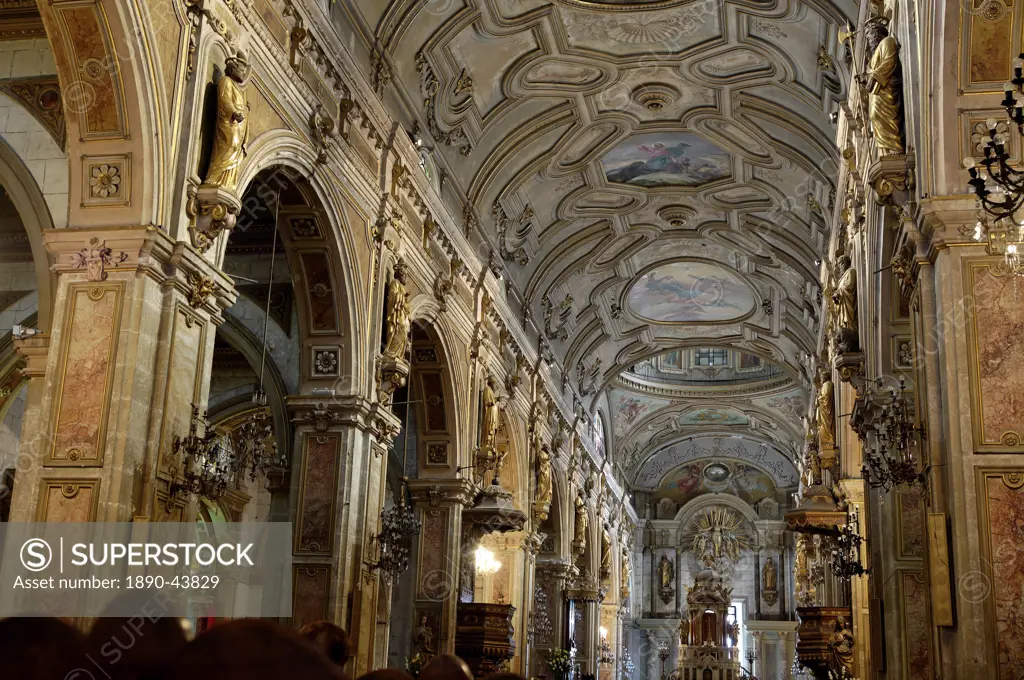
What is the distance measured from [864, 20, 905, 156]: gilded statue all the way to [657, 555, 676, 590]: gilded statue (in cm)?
3082

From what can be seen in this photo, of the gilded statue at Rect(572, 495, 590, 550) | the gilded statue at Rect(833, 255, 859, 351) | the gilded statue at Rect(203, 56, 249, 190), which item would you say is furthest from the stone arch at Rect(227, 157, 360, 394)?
the gilded statue at Rect(572, 495, 590, 550)

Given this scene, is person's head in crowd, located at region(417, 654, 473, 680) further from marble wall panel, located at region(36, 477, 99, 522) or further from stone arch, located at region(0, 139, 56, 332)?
stone arch, located at region(0, 139, 56, 332)

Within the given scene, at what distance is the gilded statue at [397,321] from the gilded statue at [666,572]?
2719 cm

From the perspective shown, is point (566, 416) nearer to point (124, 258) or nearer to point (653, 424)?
point (653, 424)

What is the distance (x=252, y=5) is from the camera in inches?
380

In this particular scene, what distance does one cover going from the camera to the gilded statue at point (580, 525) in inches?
961

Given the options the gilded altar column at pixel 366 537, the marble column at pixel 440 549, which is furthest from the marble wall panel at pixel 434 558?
the gilded altar column at pixel 366 537

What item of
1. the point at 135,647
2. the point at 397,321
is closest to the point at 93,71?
the point at 397,321

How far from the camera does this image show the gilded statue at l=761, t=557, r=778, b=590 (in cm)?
3731

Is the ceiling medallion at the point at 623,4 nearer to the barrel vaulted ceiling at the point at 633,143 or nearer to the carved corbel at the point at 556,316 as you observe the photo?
the barrel vaulted ceiling at the point at 633,143

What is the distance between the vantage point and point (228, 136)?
28.4ft

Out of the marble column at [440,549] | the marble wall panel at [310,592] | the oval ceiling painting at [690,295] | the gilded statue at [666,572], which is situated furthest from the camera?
the gilded statue at [666,572]

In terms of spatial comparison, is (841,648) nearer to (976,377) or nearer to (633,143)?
(976,377)

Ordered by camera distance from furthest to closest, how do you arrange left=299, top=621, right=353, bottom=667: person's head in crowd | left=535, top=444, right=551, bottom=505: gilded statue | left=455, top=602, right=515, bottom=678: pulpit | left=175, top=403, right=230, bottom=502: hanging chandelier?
left=535, top=444, right=551, bottom=505: gilded statue
left=455, top=602, right=515, bottom=678: pulpit
left=175, top=403, right=230, bottom=502: hanging chandelier
left=299, top=621, right=353, bottom=667: person's head in crowd
